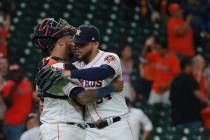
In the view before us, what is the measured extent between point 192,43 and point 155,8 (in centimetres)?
159

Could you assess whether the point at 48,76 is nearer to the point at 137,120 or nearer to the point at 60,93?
the point at 60,93

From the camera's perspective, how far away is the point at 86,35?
21.0 feet

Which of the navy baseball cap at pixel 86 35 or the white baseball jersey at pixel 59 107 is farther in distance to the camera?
the navy baseball cap at pixel 86 35

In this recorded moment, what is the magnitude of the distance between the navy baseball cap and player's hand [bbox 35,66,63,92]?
1.11ft

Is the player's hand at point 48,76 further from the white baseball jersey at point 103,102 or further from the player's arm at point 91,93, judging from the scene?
the white baseball jersey at point 103,102

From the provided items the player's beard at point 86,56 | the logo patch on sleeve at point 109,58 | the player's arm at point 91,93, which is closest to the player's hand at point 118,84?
the player's arm at point 91,93

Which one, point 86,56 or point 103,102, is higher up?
point 86,56

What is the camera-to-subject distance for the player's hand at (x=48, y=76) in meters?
6.14

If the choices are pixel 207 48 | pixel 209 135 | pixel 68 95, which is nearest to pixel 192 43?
pixel 207 48

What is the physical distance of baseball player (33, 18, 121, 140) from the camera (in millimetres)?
6164

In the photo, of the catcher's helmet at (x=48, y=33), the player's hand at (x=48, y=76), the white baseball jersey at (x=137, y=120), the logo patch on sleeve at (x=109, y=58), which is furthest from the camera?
the white baseball jersey at (x=137, y=120)

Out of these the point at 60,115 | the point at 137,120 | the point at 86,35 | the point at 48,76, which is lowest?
the point at 137,120

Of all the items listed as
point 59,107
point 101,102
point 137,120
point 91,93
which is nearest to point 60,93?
point 59,107

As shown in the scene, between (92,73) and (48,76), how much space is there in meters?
0.34
